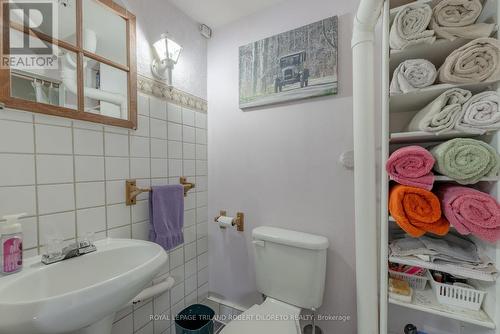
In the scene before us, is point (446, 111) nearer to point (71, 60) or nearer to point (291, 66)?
point (291, 66)

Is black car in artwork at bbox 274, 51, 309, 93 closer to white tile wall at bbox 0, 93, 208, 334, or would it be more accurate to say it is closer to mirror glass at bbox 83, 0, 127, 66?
white tile wall at bbox 0, 93, 208, 334

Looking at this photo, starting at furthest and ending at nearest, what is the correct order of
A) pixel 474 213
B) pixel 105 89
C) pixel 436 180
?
1. pixel 105 89
2. pixel 436 180
3. pixel 474 213

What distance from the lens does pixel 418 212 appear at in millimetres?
744

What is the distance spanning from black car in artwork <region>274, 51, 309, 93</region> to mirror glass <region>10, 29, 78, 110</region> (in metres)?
1.00

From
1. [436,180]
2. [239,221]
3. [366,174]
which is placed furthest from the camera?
[239,221]

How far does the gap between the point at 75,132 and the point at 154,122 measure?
15.3 inches

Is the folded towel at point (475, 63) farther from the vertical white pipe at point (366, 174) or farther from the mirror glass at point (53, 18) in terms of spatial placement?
the mirror glass at point (53, 18)

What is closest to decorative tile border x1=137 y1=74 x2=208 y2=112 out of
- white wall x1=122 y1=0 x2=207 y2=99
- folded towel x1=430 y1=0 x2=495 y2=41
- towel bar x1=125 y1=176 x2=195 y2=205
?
white wall x1=122 y1=0 x2=207 y2=99

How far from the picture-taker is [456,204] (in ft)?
2.28

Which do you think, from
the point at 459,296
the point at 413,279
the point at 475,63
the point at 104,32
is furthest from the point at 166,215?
the point at 475,63

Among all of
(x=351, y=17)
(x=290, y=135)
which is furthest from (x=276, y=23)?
(x=290, y=135)

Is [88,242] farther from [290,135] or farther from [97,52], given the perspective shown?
[290,135]

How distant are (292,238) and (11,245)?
1.10 meters

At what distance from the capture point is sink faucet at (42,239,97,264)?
0.76 m
